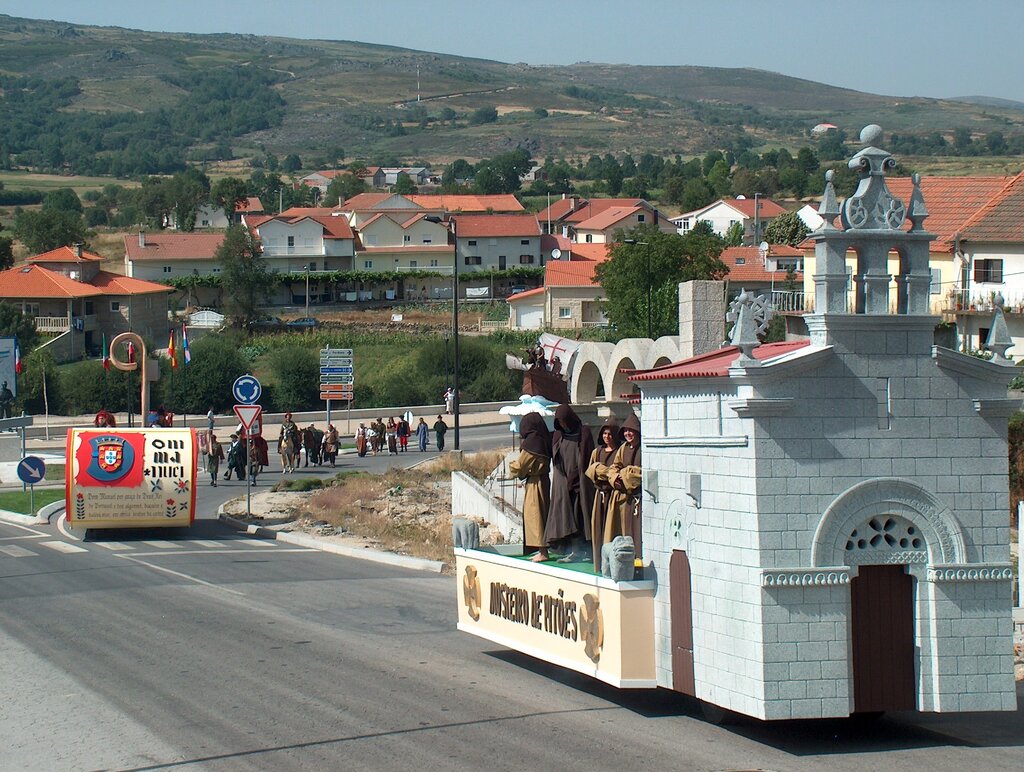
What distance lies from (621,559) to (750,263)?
64823mm

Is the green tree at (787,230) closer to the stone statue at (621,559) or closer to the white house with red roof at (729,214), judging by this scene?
the white house with red roof at (729,214)

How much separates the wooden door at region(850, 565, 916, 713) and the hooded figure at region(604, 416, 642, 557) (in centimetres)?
228

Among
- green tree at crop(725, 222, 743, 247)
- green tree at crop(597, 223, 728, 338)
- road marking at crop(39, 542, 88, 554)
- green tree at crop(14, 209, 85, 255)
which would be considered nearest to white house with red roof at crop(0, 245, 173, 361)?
green tree at crop(14, 209, 85, 255)

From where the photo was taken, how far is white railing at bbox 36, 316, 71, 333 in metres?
76.0

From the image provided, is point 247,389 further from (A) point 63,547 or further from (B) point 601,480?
(B) point 601,480

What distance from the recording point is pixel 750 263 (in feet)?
245

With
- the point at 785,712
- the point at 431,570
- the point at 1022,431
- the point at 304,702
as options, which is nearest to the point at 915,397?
the point at 785,712

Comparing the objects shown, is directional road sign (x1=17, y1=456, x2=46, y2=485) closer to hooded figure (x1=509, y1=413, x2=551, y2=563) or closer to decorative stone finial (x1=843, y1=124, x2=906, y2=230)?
hooded figure (x1=509, y1=413, x2=551, y2=563)

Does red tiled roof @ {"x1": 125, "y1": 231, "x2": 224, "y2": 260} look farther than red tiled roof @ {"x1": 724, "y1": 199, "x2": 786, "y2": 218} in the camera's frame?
No

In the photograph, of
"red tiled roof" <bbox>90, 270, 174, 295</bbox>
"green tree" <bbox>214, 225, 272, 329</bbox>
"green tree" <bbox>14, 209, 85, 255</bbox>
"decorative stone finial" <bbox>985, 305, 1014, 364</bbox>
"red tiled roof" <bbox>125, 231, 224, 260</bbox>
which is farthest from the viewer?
"green tree" <bbox>14, 209, 85, 255</bbox>

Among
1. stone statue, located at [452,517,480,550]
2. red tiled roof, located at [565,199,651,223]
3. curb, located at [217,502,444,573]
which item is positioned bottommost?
curb, located at [217,502,444,573]

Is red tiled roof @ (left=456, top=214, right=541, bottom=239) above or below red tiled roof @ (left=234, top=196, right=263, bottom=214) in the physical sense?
below

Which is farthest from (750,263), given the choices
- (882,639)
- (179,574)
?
(882,639)

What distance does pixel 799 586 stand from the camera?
34.1ft
